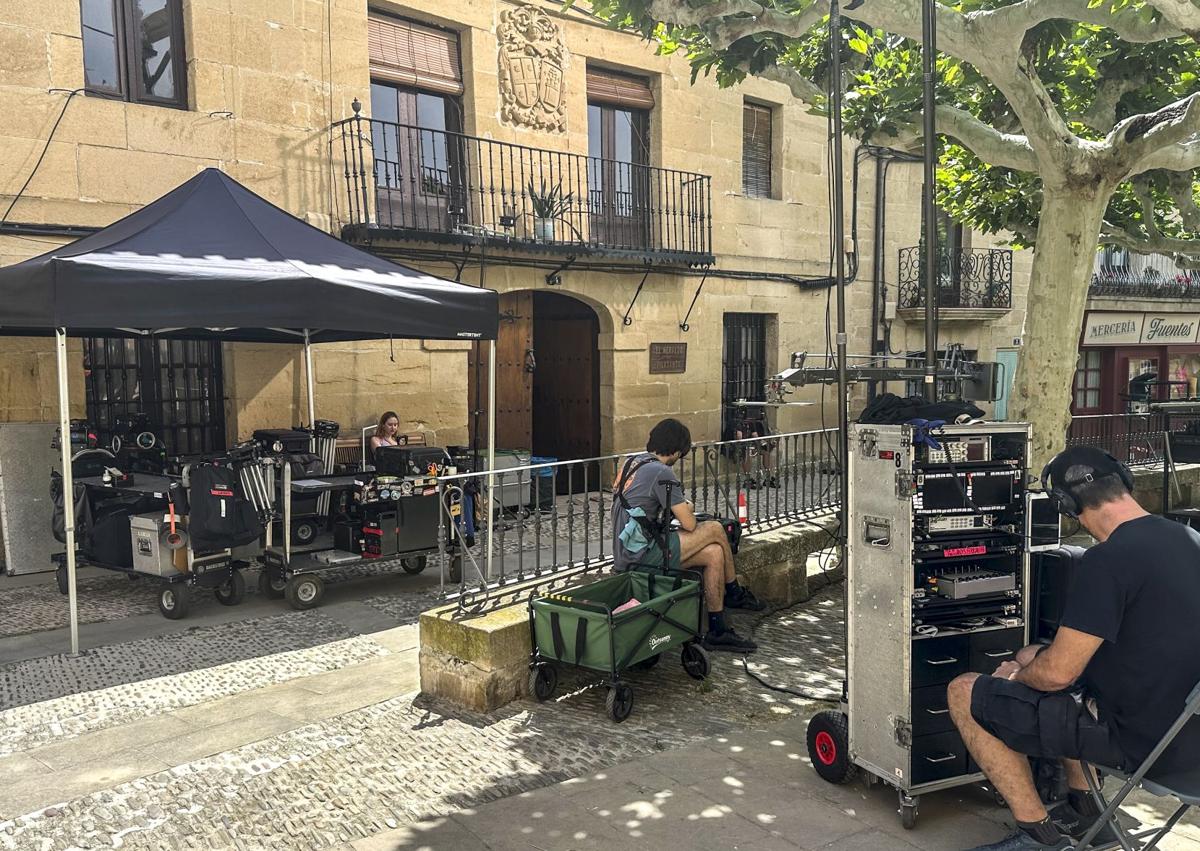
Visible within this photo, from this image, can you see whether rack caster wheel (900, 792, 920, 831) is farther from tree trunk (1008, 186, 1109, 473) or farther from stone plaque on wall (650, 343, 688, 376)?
stone plaque on wall (650, 343, 688, 376)

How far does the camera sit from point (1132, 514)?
3146 mm

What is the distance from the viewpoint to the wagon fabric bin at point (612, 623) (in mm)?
4906

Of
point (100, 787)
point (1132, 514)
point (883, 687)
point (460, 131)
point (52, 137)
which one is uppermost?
point (460, 131)

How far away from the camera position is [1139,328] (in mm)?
20953

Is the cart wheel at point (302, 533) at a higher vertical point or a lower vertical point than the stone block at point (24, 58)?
lower

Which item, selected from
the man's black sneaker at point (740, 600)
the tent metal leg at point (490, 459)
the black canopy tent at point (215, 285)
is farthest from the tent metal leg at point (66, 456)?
the man's black sneaker at point (740, 600)

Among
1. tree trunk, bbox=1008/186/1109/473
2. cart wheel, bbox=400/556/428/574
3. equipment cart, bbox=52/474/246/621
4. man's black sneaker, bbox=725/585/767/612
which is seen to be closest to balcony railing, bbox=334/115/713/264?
cart wheel, bbox=400/556/428/574

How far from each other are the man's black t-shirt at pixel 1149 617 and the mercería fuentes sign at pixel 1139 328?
18.7 m

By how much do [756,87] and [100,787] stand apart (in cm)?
1315

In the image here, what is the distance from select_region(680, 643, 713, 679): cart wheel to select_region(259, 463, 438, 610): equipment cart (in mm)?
2569

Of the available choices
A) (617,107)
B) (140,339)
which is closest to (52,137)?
(140,339)

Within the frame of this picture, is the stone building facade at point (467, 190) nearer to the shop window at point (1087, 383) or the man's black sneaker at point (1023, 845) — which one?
the shop window at point (1087, 383)

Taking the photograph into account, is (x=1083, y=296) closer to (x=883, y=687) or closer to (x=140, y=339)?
(x=883, y=687)

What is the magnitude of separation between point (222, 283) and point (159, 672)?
2.61 metres
